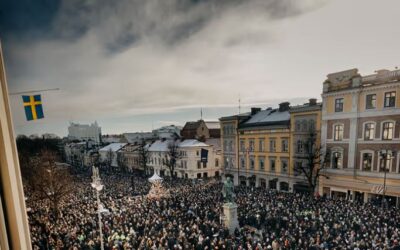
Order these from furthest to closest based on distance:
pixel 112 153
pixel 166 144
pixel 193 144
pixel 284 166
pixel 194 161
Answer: pixel 112 153, pixel 166 144, pixel 193 144, pixel 194 161, pixel 284 166

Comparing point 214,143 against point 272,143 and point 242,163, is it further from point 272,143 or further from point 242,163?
point 272,143

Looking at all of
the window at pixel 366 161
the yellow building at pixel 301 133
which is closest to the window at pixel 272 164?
the yellow building at pixel 301 133

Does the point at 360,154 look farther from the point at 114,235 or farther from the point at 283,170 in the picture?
the point at 114,235

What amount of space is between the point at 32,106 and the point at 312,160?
11076 mm

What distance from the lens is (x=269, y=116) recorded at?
1445cm

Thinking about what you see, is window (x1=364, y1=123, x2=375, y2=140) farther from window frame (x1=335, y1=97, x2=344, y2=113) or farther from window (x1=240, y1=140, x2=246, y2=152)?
window (x1=240, y1=140, x2=246, y2=152)

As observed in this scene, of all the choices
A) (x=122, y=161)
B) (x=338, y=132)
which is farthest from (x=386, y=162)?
(x=122, y=161)

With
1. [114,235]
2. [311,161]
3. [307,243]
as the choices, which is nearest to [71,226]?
[114,235]

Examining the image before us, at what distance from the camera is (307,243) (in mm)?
5031

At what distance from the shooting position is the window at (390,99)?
325 inches

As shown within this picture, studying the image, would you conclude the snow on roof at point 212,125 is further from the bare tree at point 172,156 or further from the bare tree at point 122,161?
the bare tree at point 122,161

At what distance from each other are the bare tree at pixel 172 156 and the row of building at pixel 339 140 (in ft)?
20.2

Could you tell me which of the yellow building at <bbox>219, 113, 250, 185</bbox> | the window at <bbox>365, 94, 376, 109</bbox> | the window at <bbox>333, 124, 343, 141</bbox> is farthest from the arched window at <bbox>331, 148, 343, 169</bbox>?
the yellow building at <bbox>219, 113, 250, 185</bbox>

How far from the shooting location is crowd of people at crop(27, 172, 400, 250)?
Answer: 5.07 meters
